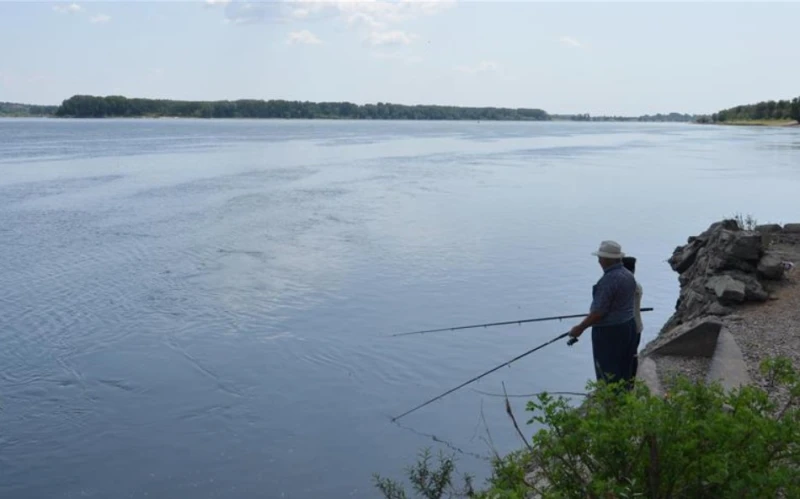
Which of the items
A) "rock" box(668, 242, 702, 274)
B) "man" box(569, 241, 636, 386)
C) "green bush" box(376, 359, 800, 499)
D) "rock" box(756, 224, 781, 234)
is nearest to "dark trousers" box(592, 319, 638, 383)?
"man" box(569, 241, 636, 386)

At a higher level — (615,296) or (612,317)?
(615,296)

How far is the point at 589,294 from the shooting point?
580 inches

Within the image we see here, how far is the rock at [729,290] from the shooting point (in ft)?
35.1

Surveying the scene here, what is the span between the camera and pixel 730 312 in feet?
34.2

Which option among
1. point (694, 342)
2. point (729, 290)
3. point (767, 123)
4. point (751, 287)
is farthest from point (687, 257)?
point (767, 123)

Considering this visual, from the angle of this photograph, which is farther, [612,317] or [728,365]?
[728,365]

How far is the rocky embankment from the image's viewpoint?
327 inches

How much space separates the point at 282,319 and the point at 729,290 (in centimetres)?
653

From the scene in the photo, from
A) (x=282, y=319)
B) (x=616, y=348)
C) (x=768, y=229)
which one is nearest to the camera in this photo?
(x=616, y=348)

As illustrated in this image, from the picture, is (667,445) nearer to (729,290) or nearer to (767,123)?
(729,290)

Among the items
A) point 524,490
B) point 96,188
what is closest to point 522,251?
point 524,490

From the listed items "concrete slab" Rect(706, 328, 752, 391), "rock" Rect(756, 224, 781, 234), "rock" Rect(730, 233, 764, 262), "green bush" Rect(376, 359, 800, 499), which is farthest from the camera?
"rock" Rect(756, 224, 781, 234)

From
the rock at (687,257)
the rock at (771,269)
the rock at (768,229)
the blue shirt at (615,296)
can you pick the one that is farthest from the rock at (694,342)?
the rock at (768,229)

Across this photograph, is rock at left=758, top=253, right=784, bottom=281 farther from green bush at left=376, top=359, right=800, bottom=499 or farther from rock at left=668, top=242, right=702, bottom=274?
green bush at left=376, top=359, right=800, bottom=499
